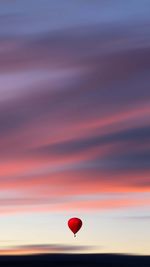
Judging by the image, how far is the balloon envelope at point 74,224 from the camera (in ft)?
320

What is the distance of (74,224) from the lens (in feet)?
325

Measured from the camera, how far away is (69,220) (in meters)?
101

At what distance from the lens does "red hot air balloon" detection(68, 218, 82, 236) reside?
97.7 m

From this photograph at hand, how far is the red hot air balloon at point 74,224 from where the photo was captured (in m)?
97.7

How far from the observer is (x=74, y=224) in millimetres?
99188

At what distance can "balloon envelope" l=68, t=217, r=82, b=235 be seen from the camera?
320ft
